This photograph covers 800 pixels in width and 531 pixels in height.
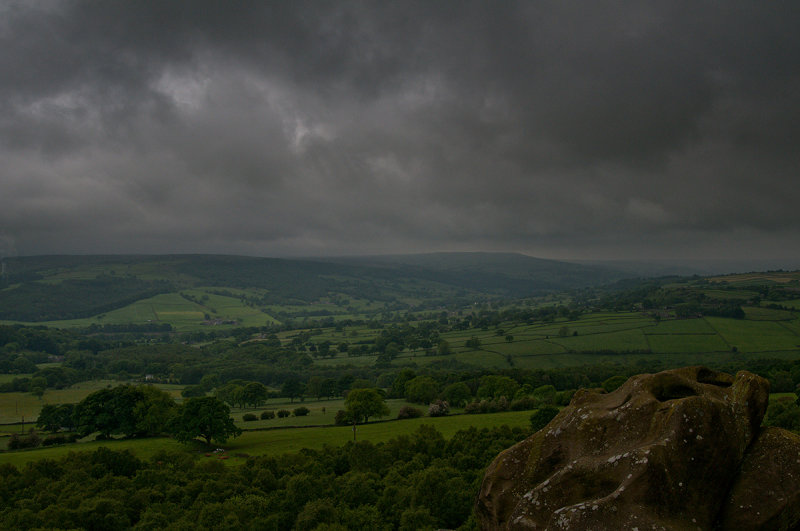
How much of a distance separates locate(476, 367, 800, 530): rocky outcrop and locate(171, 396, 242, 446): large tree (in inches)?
2367

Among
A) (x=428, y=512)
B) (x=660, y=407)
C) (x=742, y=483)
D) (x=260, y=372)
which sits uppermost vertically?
(x=660, y=407)

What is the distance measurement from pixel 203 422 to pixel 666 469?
66.3 meters

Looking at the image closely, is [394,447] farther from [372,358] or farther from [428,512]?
[372,358]

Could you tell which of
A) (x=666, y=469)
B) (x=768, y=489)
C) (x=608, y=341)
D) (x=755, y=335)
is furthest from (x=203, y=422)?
(x=755, y=335)

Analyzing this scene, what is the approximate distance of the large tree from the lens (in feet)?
216

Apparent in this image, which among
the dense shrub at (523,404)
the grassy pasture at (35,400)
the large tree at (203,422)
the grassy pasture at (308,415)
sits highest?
the large tree at (203,422)

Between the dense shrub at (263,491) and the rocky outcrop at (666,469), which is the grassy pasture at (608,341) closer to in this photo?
Answer: the dense shrub at (263,491)

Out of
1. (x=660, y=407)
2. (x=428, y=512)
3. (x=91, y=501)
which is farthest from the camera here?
(x=91, y=501)

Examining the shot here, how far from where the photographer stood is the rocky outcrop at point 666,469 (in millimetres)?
12609

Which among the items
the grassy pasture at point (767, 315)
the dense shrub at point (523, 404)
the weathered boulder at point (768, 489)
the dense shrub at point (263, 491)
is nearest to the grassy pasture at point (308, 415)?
the dense shrub at point (523, 404)

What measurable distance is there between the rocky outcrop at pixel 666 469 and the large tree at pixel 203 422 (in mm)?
60118

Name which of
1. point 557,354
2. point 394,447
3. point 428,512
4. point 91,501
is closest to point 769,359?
point 557,354

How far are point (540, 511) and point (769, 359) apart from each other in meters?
154

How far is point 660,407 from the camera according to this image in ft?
47.5
